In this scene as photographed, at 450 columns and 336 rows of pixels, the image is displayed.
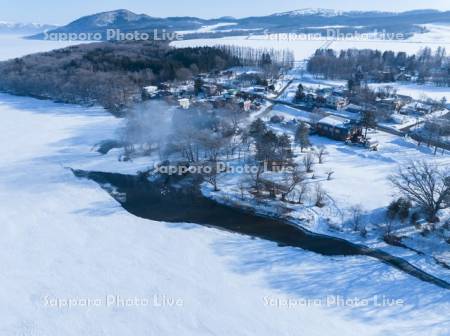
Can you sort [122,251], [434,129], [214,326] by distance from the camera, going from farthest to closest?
1. [434,129]
2. [122,251]
3. [214,326]

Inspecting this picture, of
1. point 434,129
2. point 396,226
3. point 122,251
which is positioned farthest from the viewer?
point 434,129

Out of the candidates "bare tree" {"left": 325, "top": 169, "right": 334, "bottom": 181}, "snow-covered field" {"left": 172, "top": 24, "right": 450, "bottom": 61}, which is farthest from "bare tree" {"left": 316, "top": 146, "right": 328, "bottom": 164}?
"snow-covered field" {"left": 172, "top": 24, "right": 450, "bottom": 61}

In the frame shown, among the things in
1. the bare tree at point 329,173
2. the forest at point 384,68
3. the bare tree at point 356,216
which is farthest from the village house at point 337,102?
the bare tree at point 356,216

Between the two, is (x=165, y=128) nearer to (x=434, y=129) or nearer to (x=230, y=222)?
(x=230, y=222)

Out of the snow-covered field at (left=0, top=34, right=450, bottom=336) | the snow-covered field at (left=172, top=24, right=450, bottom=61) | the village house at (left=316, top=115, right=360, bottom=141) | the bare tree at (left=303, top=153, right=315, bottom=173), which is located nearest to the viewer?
the snow-covered field at (left=0, top=34, right=450, bottom=336)

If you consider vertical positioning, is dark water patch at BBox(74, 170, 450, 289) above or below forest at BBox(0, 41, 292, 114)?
below

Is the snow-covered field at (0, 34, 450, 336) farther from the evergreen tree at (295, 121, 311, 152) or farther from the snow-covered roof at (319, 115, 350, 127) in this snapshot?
the snow-covered roof at (319, 115, 350, 127)

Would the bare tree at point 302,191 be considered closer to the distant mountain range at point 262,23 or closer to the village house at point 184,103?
the village house at point 184,103

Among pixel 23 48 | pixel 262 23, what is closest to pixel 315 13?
pixel 262 23

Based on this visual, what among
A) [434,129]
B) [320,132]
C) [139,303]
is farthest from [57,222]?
[434,129]
